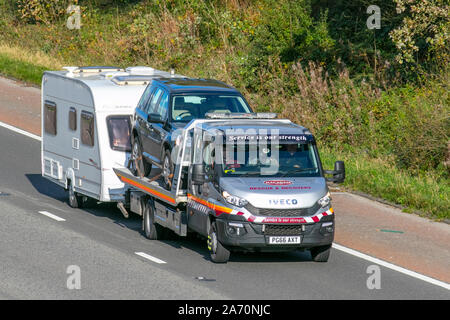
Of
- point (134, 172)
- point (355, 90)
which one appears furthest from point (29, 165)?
point (355, 90)

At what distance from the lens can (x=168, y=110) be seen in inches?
688

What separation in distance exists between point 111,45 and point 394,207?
63.8 ft

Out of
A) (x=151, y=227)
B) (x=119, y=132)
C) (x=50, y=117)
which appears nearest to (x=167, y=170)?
(x=151, y=227)

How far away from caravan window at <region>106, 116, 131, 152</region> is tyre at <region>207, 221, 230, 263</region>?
5089 millimetres

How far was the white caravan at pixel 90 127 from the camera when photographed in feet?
63.6

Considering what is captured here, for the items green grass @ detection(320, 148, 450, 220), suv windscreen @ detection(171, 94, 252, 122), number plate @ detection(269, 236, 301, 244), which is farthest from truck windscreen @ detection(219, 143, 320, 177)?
green grass @ detection(320, 148, 450, 220)

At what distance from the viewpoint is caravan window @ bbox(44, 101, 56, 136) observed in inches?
856

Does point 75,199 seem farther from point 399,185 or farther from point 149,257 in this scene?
point 399,185

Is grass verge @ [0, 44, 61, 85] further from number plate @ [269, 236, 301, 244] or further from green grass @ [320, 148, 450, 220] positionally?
number plate @ [269, 236, 301, 244]

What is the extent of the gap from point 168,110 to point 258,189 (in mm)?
3613

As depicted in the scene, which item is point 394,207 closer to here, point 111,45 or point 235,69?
point 235,69

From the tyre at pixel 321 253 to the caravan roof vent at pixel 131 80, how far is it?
6587 millimetres

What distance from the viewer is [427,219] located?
1855cm
